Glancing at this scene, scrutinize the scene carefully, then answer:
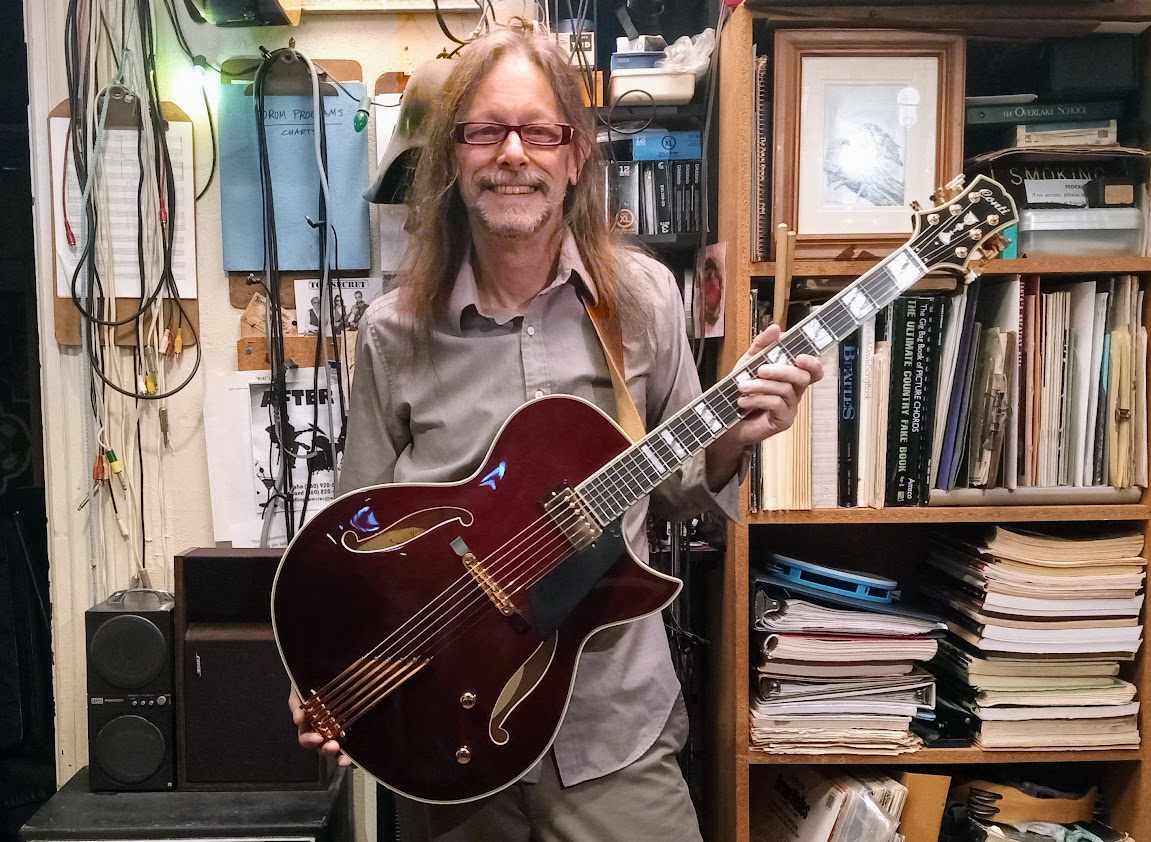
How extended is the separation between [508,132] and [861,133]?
0.64 m

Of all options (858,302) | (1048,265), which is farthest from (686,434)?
(1048,265)

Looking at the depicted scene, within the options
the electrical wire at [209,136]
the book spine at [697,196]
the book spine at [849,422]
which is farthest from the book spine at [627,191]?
the electrical wire at [209,136]

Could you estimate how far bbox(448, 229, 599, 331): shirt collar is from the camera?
120cm

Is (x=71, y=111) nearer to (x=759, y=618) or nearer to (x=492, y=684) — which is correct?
(x=492, y=684)

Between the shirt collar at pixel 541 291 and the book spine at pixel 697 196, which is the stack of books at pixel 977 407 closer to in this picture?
the book spine at pixel 697 196

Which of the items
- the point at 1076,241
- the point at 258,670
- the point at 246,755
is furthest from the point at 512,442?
the point at 1076,241

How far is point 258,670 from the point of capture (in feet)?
4.87

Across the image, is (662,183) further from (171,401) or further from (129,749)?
(129,749)

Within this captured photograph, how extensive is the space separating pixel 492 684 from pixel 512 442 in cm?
31

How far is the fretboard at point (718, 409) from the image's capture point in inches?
41.6

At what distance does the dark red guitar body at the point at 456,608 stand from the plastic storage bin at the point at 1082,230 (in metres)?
0.89

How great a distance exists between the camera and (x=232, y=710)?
1489 millimetres

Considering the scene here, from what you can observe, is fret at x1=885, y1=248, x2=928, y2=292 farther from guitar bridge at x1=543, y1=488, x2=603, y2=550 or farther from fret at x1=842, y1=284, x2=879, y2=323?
guitar bridge at x1=543, y1=488, x2=603, y2=550

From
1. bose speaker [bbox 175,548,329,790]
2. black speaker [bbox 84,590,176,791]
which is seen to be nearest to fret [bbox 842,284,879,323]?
bose speaker [bbox 175,548,329,790]
